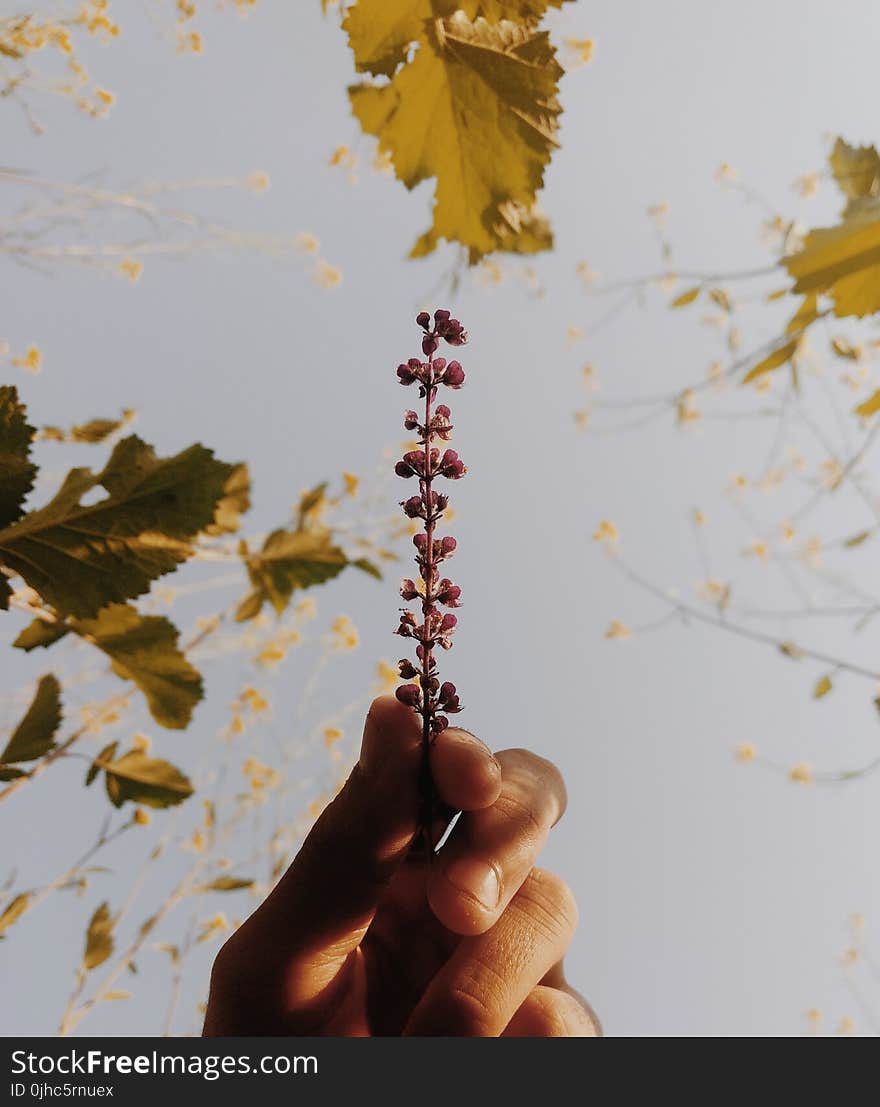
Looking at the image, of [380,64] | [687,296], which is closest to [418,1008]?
[380,64]

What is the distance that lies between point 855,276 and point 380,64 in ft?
1.76

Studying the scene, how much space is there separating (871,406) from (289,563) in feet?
3.00

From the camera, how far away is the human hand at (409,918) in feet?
2.39

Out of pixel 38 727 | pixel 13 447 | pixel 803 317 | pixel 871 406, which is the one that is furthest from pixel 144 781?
pixel 871 406

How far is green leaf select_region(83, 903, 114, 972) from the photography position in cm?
164

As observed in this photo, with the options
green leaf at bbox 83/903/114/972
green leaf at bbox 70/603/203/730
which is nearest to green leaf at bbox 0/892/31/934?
green leaf at bbox 83/903/114/972

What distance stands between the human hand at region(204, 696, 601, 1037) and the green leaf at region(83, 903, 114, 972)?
73 cm

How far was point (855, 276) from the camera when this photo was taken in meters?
0.74

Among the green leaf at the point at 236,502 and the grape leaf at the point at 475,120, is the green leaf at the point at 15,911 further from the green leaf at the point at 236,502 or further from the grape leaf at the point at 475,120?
the grape leaf at the point at 475,120

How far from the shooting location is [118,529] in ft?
2.66

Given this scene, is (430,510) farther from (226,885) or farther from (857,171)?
(226,885)

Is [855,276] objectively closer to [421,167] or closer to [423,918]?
[421,167]

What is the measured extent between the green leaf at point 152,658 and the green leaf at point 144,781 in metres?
0.15

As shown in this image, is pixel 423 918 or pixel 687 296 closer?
pixel 423 918
